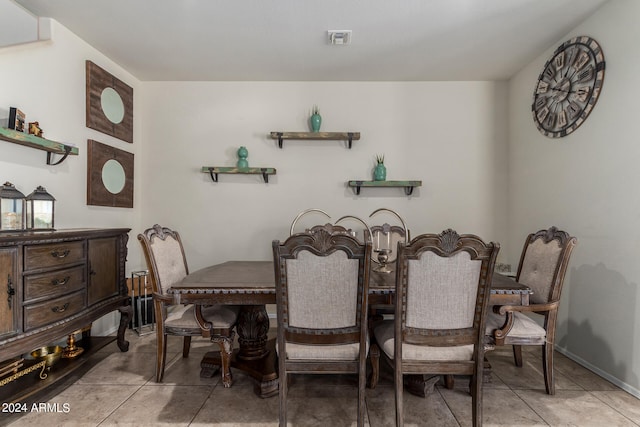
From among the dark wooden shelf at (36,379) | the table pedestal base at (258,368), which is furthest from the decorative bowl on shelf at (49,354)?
the table pedestal base at (258,368)

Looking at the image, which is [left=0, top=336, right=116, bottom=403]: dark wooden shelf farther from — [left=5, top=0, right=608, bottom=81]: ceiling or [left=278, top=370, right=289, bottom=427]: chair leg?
[left=5, top=0, right=608, bottom=81]: ceiling

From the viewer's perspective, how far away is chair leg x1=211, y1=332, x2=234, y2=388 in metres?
2.01

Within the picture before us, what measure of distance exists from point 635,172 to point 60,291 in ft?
12.3

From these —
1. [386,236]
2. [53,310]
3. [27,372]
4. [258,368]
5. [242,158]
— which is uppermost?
[242,158]

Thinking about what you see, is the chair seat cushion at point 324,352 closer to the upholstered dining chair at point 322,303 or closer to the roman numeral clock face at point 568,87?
the upholstered dining chair at point 322,303

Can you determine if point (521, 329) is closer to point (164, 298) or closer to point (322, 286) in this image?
point (322, 286)

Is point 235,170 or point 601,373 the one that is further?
point 235,170

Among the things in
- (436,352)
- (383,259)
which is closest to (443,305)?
(436,352)

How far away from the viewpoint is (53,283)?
1.87 m

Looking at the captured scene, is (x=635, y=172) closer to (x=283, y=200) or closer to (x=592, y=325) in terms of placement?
(x=592, y=325)

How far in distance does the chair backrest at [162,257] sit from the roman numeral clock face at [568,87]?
3.31m

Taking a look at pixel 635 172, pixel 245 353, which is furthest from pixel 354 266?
pixel 635 172

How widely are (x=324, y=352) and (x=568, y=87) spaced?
2837 mm

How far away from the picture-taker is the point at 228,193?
11.6 feet
